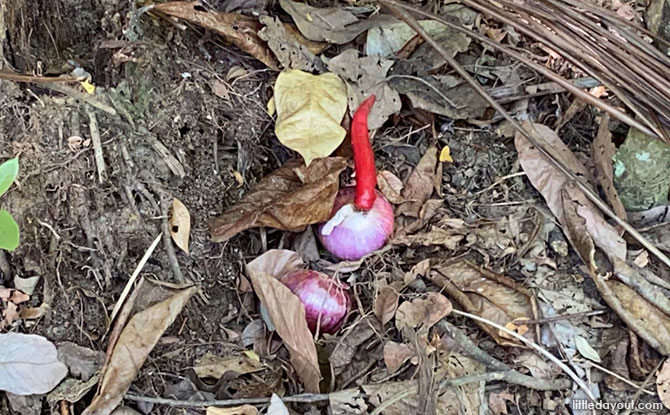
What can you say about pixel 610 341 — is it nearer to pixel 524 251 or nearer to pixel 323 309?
pixel 524 251

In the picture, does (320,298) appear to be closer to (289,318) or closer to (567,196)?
(289,318)

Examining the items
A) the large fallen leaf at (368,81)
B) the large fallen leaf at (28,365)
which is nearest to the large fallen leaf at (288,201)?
the large fallen leaf at (368,81)

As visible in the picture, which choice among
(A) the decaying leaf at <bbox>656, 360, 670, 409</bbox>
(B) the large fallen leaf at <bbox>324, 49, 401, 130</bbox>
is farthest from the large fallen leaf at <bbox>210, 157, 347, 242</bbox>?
(A) the decaying leaf at <bbox>656, 360, 670, 409</bbox>

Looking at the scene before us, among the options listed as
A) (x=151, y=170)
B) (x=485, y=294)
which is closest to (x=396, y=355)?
(x=485, y=294)

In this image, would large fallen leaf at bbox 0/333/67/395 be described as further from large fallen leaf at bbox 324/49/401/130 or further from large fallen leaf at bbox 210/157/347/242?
large fallen leaf at bbox 324/49/401/130

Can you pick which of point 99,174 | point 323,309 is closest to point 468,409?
point 323,309
